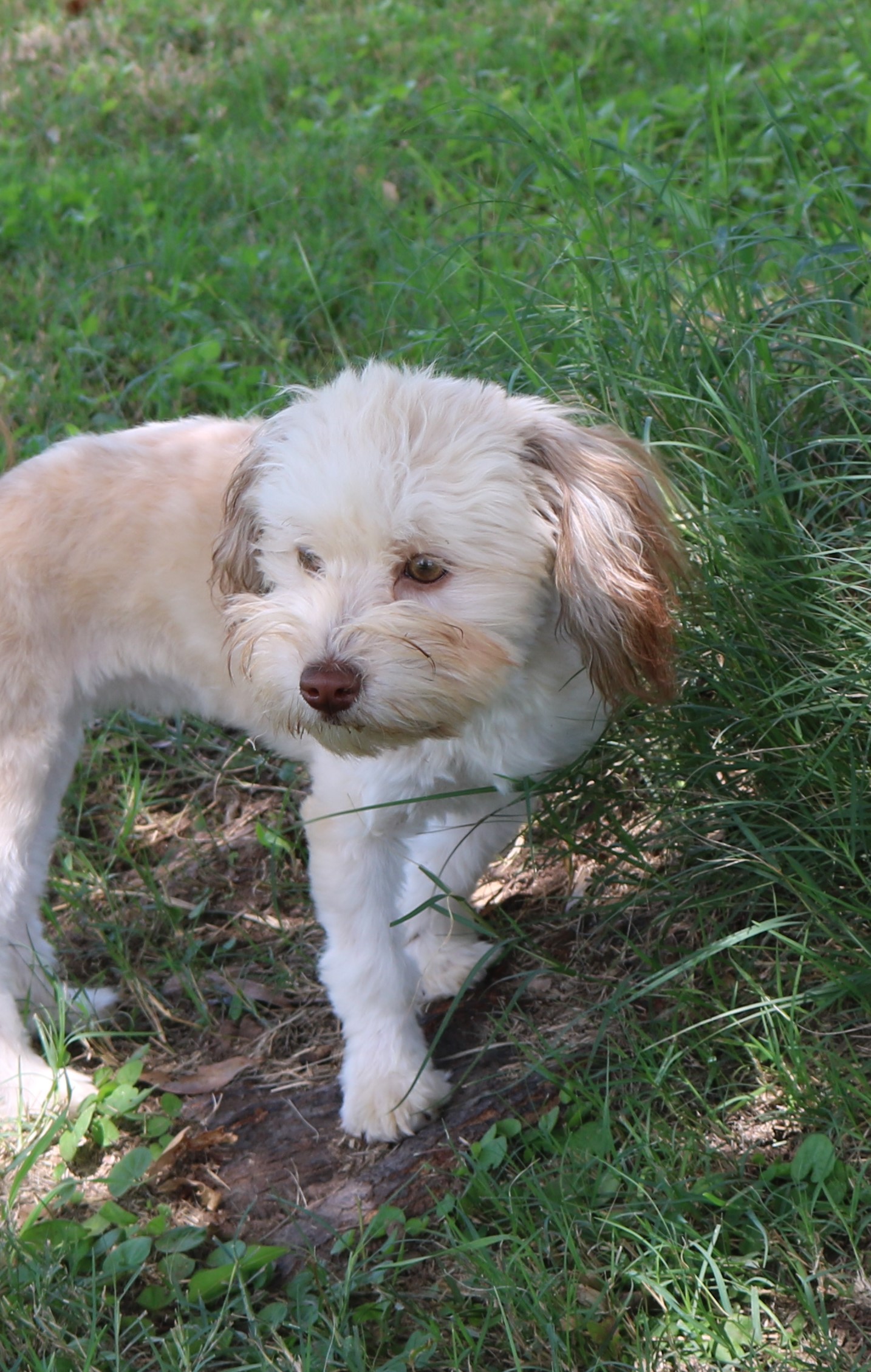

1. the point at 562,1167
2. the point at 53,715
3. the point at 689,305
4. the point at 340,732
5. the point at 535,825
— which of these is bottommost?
the point at 562,1167

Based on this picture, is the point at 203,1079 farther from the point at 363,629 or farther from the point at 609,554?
the point at 609,554

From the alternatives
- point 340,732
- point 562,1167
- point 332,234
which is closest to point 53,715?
point 340,732

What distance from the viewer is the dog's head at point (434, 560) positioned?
6.91 ft

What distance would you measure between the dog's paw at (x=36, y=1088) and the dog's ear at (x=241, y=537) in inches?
41.1

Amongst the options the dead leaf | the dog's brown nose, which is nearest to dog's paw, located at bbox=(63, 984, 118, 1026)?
the dead leaf

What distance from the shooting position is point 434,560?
217 centimetres

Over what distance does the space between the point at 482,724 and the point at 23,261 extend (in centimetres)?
360

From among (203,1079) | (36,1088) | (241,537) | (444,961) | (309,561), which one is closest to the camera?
(309,561)

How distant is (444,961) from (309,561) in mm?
1078

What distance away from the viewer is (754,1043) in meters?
2.32

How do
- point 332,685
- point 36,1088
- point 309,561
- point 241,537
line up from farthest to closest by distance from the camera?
1. point 36,1088
2. point 241,537
3. point 309,561
4. point 332,685

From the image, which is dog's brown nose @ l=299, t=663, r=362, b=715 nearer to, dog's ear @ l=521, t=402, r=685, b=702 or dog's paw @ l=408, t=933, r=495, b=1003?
dog's ear @ l=521, t=402, r=685, b=702

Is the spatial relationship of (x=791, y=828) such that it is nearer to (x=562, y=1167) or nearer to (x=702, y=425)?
(x=562, y=1167)

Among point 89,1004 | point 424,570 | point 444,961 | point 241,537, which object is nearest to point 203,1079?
point 89,1004
